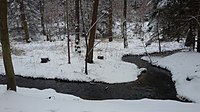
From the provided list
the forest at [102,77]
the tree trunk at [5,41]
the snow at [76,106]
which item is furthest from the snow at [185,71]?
the tree trunk at [5,41]

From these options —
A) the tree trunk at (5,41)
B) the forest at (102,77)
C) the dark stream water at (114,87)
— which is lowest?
the dark stream water at (114,87)

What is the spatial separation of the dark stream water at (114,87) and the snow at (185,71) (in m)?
0.50

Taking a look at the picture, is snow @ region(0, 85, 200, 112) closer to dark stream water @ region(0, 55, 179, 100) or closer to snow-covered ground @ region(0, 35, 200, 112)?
snow-covered ground @ region(0, 35, 200, 112)

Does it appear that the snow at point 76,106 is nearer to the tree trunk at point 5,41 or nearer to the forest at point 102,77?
the forest at point 102,77

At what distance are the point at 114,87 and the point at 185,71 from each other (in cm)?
481

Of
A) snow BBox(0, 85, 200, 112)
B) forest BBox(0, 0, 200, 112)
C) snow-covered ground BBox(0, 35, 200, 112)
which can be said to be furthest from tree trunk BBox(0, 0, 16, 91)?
snow BBox(0, 85, 200, 112)

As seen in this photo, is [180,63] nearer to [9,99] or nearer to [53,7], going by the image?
[9,99]

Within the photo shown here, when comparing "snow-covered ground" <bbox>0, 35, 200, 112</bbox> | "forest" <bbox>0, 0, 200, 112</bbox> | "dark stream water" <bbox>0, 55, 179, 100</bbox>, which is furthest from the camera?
"dark stream water" <bbox>0, 55, 179, 100</bbox>

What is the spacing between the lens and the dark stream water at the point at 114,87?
501 inches

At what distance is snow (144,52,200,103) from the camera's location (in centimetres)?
1233

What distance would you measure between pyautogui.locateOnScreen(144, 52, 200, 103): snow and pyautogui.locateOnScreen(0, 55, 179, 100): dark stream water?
0.50 m

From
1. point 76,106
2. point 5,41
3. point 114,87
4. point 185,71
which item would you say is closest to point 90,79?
point 114,87

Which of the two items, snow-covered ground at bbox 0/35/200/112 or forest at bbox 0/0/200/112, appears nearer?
snow-covered ground at bbox 0/35/200/112

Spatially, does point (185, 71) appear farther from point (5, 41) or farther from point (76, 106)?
point (5, 41)
